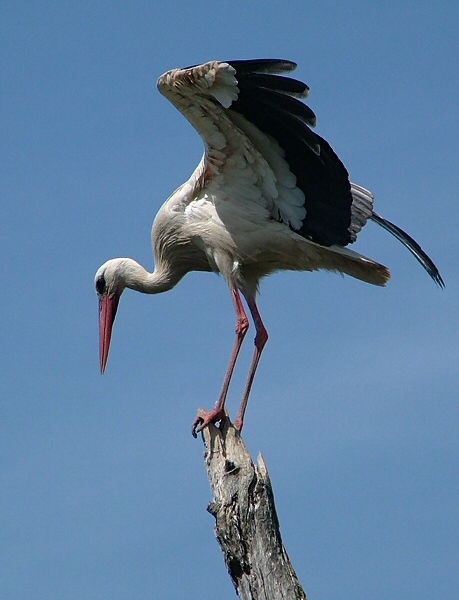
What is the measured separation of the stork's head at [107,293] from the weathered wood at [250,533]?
3683mm

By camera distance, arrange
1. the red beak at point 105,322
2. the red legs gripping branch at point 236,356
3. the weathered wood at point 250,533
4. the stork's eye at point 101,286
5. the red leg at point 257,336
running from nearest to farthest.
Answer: the weathered wood at point 250,533 → the red legs gripping branch at point 236,356 → the red leg at point 257,336 → the stork's eye at point 101,286 → the red beak at point 105,322

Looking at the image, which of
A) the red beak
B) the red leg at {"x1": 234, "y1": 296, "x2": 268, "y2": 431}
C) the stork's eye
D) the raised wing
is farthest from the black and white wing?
the red beak

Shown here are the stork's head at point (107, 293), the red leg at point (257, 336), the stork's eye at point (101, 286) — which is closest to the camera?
the red leg at point (257, 336)

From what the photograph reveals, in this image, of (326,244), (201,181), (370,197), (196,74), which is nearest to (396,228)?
(370,197)

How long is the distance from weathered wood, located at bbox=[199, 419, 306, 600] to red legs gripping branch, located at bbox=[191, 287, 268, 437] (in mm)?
877

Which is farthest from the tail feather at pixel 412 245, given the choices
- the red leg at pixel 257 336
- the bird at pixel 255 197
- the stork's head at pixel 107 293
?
the stork's head at pixel 107 293

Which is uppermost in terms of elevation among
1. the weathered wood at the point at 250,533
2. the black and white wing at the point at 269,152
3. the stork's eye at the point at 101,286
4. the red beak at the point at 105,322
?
the stork's eye at the point at 101,286

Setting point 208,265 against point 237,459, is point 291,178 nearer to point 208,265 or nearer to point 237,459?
point 208,265

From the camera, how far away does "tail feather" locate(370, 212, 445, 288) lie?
953cm

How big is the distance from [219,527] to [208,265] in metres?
3.32

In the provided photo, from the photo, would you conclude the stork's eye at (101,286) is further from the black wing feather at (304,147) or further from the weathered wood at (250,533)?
the weathered wood at (250,533)

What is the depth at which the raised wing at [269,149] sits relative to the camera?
8.21m

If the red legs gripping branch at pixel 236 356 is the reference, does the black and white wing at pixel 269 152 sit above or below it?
above

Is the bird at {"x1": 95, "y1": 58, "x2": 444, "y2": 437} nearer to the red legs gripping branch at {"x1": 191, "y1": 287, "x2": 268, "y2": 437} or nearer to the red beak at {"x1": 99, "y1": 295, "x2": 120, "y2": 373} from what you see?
the red legs gripping branch at {"x1": 191, "y1": 287, "x2": 268, "y2": 437}
